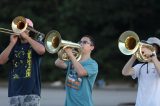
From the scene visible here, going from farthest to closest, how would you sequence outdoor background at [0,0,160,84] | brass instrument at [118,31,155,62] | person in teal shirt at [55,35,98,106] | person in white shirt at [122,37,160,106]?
outdoor background at [0,0,160,84], person in teal shirt at [55,35,98,106], person in white shirt at [122,37,160,106], brass instrument at [118,31,155,62]

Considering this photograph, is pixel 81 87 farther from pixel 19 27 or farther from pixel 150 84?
pixel 19 27

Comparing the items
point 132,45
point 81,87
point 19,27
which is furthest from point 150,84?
point 19,27

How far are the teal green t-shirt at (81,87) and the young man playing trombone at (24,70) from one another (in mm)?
382

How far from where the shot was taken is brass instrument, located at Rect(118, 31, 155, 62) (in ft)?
20.9

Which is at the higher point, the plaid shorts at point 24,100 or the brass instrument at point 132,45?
the brass instrument at point 132,45

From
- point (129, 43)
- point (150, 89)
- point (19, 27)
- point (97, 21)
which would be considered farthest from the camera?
point (97, 21)

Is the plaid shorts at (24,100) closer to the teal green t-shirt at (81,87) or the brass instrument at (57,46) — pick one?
the teal green t-shirt at (81,87)

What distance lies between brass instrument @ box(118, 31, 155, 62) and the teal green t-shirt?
439 mm

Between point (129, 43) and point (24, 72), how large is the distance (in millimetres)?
1290

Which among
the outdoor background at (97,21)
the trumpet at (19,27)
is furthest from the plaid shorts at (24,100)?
the outdoor background at (97,21)

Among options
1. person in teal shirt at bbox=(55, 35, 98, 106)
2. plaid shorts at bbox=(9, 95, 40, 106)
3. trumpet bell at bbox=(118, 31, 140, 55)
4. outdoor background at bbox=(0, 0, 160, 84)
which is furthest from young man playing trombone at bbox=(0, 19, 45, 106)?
outdoor background at bbox=(0, 0, 160, 84)

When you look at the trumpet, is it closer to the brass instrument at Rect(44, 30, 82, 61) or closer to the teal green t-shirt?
the brass instrument at Rect(44, 30, 82, 61)

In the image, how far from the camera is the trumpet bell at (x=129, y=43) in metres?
6.45

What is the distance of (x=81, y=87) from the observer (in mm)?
6660
